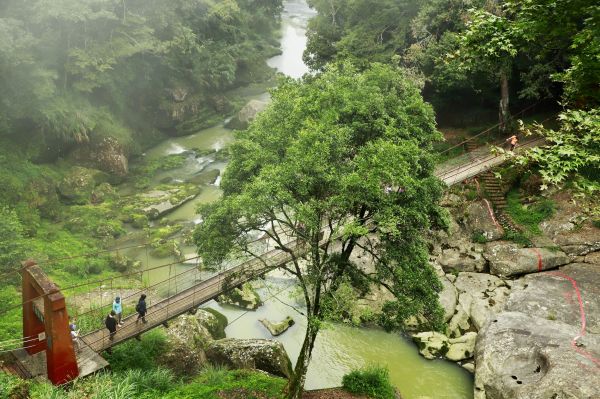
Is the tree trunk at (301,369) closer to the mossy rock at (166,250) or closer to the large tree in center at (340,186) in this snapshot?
the large tree in center at (340,186)

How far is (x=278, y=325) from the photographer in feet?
67.1

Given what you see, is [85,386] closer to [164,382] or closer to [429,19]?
[164,382]

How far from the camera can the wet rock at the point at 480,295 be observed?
20.0 meters

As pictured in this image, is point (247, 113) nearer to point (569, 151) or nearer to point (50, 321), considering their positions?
point (50, 321)

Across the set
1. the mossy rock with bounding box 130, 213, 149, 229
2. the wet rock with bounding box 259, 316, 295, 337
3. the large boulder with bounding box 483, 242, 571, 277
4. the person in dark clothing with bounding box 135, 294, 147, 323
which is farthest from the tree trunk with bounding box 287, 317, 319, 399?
the mossy rock with bounding box 130, 213, 149, 229

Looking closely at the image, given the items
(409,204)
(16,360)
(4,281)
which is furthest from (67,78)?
(409,204)

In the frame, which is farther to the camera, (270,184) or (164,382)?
(164,382)

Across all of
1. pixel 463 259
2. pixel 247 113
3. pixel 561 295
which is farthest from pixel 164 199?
pixel 561 295

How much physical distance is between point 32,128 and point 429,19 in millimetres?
26373

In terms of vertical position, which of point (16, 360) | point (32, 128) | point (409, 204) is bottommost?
point (16, 360)

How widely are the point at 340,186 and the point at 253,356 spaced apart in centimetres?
846

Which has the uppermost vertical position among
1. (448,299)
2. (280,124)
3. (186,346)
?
(280,124)

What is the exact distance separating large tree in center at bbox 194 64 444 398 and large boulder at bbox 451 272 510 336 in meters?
6.68

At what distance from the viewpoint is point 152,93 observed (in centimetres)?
4109
